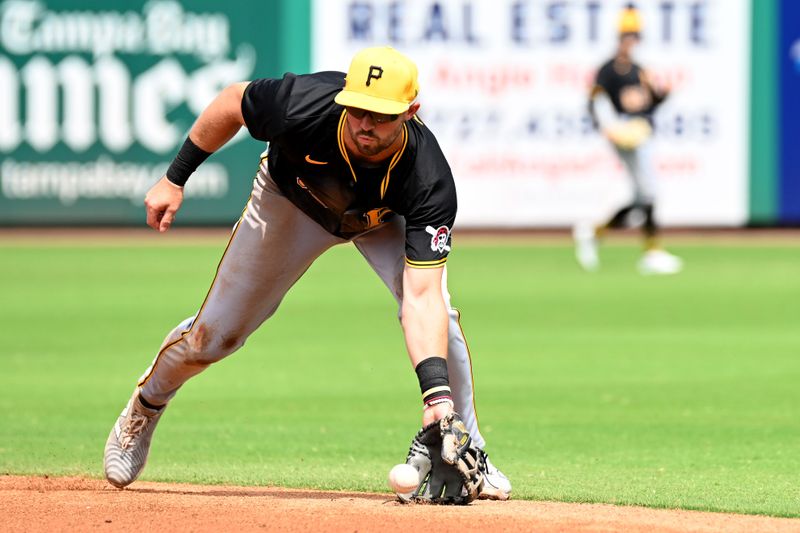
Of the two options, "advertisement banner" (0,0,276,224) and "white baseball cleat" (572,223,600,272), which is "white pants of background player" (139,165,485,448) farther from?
"advertisement banner" (0,0,276,224)

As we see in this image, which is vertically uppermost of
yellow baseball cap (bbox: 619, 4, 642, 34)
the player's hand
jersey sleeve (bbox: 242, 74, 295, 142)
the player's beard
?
jersey sleeve (bbox: 242, 74, 295, 142)

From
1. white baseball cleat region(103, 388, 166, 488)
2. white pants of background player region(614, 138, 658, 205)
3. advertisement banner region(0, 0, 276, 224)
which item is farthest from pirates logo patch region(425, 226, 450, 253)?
advertisement banner region(0, 0, 276, 224)

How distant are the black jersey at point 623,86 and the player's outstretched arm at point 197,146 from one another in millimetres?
11212

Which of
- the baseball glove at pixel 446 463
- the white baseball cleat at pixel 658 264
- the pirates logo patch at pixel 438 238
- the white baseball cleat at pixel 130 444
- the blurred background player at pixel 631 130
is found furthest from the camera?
the blurred background player at pixel 631 130

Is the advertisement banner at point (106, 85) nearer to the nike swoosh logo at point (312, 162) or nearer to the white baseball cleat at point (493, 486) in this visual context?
the nike swoosh logo at point (312, 162)

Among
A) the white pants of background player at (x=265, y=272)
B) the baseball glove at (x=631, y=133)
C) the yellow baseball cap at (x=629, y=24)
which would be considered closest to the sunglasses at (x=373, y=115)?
the white pants of background player at (x=265, y=272)

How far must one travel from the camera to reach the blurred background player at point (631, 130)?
1653cm

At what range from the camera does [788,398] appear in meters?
8.87

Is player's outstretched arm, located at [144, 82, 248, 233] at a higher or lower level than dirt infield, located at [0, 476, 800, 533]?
higher

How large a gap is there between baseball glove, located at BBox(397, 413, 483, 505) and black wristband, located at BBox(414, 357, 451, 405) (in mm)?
95

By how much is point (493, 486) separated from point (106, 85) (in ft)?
49.7

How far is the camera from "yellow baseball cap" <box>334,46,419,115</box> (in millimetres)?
5477

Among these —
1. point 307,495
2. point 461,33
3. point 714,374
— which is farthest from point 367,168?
point 461,33

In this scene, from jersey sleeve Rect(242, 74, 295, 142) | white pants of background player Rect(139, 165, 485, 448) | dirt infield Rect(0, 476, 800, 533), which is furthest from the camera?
white pants of background player Rect(139, 165, 485, 448)
